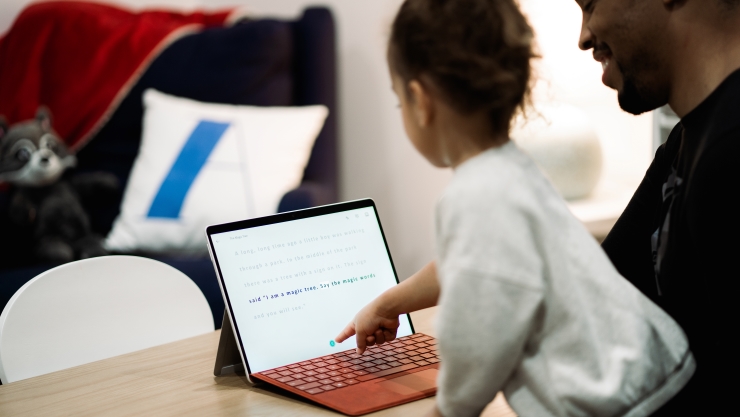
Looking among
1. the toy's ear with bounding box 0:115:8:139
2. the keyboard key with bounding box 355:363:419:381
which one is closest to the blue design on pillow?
the toy's ear with bounding box 0:115:8:139

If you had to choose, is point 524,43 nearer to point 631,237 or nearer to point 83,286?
point 631,237

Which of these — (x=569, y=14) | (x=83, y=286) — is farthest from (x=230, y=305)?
(x=569, y=14)

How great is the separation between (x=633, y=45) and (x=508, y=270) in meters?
0.42

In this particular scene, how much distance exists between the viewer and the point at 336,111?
2646mm

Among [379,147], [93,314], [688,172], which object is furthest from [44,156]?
[688,172]

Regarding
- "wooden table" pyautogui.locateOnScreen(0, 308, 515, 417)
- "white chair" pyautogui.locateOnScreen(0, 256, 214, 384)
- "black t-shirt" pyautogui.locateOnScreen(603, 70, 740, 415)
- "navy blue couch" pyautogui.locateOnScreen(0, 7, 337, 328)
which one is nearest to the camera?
"black t-shirt" pyautogui.locateOnScreen(603, 70, 740, 415)

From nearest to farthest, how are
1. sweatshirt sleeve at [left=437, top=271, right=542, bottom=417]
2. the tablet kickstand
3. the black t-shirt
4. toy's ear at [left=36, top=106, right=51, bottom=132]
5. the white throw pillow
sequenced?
sweatshirt sleeve at [left=437, top=271, right=542, bottom=417]
the black t-shirt
the tablet kickstand
the white throw pillow
toy's ear at [left=36, top=106, right=51, bottom=132]

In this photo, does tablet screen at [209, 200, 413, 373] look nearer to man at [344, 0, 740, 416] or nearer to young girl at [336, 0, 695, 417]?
man at [344, 0, 740, 416]

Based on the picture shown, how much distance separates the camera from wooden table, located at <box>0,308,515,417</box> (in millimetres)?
804

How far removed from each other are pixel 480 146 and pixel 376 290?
15.8 inches

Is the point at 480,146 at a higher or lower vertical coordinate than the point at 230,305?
higher

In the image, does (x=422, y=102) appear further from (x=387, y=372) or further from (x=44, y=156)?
(x=44, y=156)

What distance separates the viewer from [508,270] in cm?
57

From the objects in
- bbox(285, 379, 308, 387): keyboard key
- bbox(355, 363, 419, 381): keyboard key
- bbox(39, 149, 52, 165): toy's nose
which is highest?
bbox(39, 149, 52, 165): toy's nose
